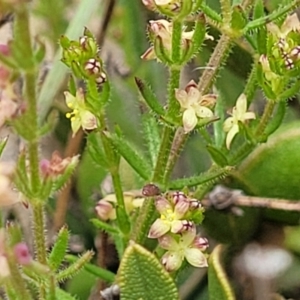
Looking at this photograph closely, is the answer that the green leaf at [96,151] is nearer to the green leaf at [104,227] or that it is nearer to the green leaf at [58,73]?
the green leaf at [104,227]

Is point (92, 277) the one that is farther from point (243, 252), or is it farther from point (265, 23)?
point (265, 23)

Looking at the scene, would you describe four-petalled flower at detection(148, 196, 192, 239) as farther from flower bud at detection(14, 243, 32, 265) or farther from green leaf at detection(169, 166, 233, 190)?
flower bud at detection(14, 243, 32, 265)

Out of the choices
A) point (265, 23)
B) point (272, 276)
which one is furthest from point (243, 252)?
point (265, 23)

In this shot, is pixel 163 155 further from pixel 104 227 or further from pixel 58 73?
pixel 58 73

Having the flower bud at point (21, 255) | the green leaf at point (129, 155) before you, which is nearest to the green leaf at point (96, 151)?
the green leaf at point (129, 155)

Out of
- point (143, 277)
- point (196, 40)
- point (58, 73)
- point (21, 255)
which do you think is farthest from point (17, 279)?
point (58, 73)

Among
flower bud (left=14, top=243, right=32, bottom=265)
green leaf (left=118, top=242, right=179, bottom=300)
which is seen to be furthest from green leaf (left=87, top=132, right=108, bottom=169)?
flower bud (left=14, top=243, right=32, bottom=265)
